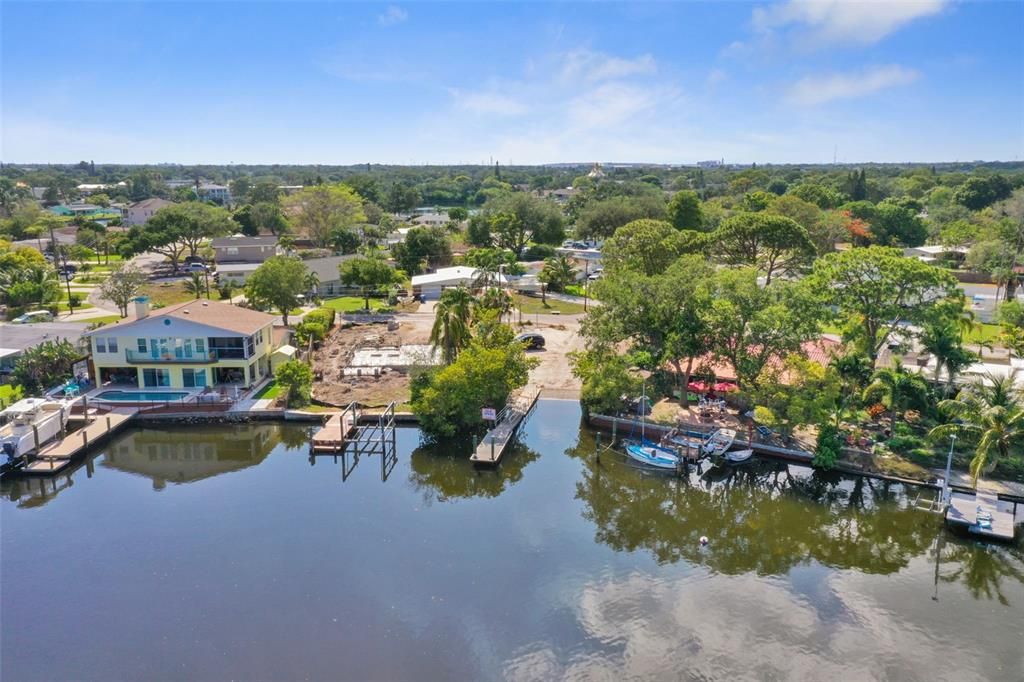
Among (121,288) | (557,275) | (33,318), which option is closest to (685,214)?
(557,275)

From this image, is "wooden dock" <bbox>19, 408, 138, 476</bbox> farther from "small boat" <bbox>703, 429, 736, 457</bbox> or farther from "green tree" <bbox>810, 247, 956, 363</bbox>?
"green tree" <bbox>810, 247, 956, 363</bbox>

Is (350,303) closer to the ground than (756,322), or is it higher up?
closer to the ground

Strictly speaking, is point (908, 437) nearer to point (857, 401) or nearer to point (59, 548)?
point (857, 401)

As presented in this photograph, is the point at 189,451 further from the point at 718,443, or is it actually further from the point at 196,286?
the point at 196,286

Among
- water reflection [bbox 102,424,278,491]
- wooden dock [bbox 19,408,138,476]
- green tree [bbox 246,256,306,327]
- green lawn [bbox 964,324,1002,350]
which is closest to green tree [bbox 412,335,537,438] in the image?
A: water reflection [bbox 102,424,278,491]

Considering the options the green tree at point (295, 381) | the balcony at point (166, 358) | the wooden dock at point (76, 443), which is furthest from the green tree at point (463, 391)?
the wooden dock at point (76, 443)

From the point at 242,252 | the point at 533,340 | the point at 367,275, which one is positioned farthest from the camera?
the point at 242,252
